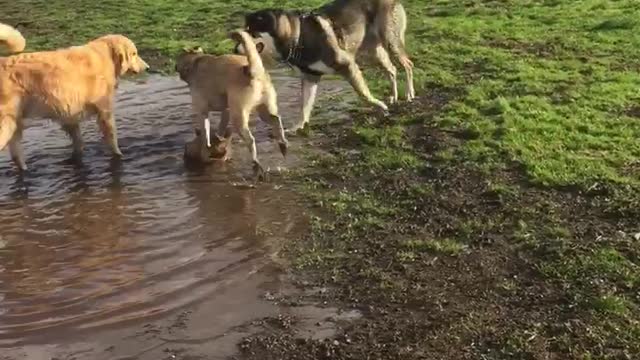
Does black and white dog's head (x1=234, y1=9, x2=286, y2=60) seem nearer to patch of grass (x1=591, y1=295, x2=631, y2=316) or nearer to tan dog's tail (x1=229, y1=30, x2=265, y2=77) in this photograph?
tan dog's tail (x1=229, y1=30, x2=265, y2=77)

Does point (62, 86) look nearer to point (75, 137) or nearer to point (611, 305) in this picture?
point (75, 137)

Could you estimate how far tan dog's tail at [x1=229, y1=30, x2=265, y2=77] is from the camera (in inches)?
282

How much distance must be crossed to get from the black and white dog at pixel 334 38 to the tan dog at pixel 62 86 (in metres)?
1.47

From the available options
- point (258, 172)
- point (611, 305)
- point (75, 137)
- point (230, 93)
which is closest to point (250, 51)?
point (230, 93)

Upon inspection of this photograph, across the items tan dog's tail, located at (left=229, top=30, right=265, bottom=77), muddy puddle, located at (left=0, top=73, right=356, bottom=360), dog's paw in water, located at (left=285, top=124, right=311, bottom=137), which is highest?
tan dog's tail, located at (left=229, top=30, right=265, bottom=77)

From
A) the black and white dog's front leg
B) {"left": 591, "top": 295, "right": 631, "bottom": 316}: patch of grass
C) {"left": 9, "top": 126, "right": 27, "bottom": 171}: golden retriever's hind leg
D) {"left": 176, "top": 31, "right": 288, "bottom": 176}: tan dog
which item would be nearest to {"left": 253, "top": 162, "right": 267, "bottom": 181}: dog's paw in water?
{"left": 176, "top": 31, "right": 288, "bottom": 176}: tan dog

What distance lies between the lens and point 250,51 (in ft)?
23.7

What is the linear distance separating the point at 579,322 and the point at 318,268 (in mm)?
1811

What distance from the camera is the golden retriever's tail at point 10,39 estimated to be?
25.7 feet

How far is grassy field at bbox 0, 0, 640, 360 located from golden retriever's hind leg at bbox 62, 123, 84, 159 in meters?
2.46

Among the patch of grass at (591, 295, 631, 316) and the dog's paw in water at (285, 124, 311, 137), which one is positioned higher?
the dog's paw in water at (285, 124, 311, 137)

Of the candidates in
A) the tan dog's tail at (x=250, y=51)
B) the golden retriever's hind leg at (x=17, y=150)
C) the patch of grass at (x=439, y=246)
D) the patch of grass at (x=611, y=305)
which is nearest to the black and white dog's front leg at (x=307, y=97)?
the tan dog's tail at (x=250, y=51)

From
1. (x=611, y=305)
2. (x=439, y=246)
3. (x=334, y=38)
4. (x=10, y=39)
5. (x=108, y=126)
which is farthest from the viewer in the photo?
(x=334, y=38)

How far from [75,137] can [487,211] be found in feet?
14.4
